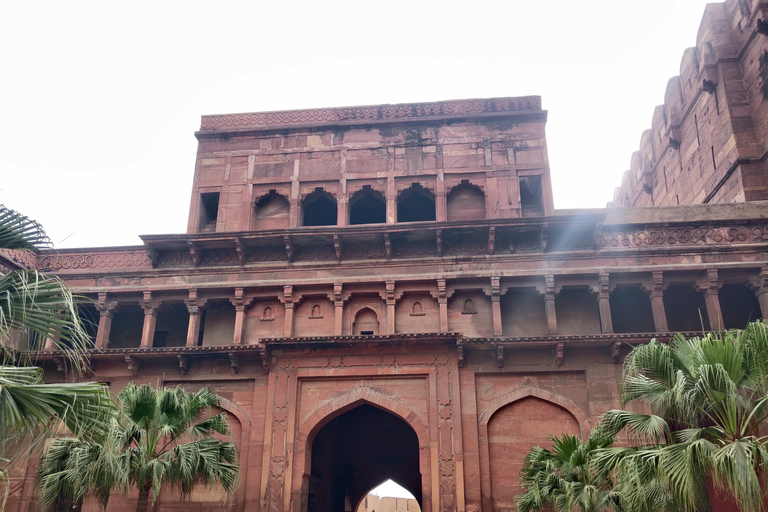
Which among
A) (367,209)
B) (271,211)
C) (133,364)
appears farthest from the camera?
(367,209)

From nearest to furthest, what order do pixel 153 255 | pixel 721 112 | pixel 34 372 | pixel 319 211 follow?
pixel 34 372
pixel 153 255
pixel 319 211
pixel 721 112

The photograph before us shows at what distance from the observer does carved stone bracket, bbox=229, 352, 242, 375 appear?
16688 mm

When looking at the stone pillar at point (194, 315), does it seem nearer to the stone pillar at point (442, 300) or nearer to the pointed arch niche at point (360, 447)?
the pointed arch niche at point (360, 447)

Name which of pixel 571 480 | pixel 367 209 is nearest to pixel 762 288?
pixel 571 480

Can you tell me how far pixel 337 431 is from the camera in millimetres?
20750

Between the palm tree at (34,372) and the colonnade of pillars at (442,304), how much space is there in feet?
31.2

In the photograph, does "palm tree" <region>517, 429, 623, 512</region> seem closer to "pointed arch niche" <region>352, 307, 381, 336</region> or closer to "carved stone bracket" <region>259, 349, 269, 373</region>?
"pointed arch niche" <region>352, 307, 381, 336</region>

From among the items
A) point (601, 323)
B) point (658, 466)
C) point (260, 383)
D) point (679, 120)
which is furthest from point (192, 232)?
point (679, 120)

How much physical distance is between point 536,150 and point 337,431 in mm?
10475

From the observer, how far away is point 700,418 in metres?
9.34

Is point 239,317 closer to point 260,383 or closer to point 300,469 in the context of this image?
point 260,383

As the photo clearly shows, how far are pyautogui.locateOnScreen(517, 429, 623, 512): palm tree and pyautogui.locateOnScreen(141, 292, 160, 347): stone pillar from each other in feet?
34.3

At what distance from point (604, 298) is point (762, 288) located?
12.5ft

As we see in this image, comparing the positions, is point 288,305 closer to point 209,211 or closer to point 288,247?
point 288,247
